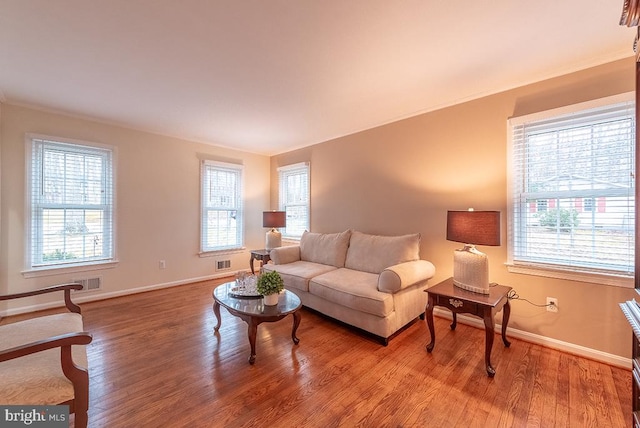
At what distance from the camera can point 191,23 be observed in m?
1.73

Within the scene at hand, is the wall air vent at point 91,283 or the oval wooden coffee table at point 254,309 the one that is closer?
the oval wooden coffee table at point 254,309

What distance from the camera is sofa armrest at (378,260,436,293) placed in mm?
2334

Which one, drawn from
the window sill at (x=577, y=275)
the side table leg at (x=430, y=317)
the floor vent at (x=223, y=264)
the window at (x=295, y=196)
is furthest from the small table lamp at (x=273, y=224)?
the window sill at (x=577, y=275)

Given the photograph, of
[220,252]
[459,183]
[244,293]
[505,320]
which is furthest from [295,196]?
[505,320]

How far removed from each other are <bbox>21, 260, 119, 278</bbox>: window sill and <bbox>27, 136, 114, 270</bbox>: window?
0.04 m

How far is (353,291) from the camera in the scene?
2486mm

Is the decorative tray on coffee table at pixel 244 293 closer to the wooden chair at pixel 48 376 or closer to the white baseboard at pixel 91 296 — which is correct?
the wooden chair at pixel 48 376

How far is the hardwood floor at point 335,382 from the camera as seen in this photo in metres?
1.53

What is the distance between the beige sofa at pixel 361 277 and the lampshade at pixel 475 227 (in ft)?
1.85

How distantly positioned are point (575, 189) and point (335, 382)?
2.54 meters

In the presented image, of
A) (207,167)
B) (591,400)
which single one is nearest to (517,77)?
(591,400)

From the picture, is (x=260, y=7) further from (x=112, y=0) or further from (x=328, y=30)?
(x=112, y=0)

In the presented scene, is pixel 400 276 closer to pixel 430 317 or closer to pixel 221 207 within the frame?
pixel 430 317

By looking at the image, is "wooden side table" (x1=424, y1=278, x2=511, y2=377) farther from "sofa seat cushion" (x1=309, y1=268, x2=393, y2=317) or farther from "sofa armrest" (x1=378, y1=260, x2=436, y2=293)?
"sofa seat cushion" (x1=309, y1=268, x2=393, y2=317)
